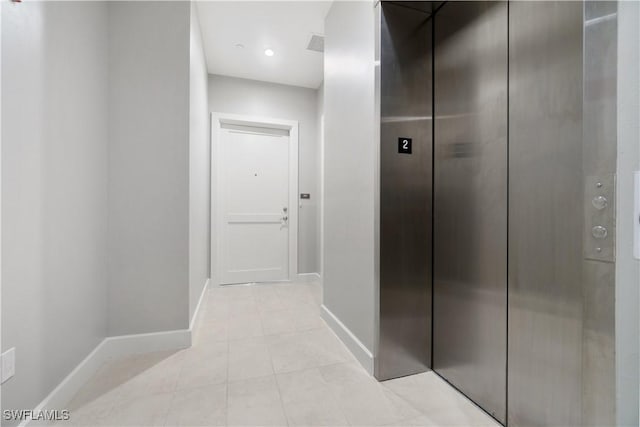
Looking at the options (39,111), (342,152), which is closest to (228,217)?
(342,152)

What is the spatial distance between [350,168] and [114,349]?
2.04m

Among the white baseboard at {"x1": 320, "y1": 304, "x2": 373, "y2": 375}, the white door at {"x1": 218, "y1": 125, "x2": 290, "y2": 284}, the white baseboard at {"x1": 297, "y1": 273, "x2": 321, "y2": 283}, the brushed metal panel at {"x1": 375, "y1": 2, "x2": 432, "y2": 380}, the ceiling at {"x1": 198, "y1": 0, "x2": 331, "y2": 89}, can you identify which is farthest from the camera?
the white baseboard at {"x1": 297, "y1": 273, "x2": 321, "y2": 283}

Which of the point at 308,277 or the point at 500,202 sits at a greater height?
the point at 500,202

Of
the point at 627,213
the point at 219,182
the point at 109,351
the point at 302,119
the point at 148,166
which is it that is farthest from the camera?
the point at 302,119

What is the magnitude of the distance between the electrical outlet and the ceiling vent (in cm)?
308

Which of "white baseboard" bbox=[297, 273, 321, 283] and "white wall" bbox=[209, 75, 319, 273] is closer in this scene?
"white wall" bbox=[209, 75, 319, 273]

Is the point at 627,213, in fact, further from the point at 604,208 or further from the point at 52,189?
the point at 52,189

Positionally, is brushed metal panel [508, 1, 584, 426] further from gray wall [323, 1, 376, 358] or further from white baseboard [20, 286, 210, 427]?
white baseboard [20, 286, 210, 427]

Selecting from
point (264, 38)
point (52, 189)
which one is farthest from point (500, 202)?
point (264, 38)

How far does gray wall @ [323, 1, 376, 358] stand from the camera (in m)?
1.68

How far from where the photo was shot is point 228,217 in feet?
11.8

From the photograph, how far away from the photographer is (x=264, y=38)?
2785mm

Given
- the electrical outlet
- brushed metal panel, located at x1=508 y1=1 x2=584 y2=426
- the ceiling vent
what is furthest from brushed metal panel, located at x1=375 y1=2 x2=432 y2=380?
the electrical outlet

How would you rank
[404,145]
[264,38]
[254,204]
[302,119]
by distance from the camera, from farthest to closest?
1. [302,119]
2. [254,204]
3. [264,38]
4. [404,145]
